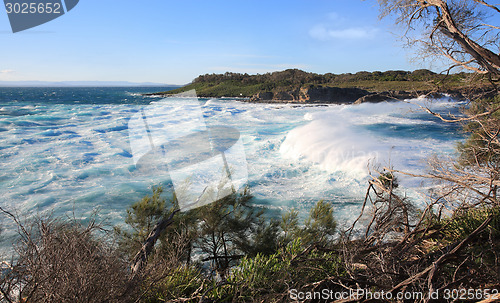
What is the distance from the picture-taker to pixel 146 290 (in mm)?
2328

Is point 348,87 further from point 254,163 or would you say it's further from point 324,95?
point 254,163

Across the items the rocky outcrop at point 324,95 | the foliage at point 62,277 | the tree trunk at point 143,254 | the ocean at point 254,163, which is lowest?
the ocean at point 254,163

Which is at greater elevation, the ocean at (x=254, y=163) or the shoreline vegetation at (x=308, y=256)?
the shoreline vegetation at (x=308, y=256)

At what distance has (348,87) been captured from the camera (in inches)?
2035

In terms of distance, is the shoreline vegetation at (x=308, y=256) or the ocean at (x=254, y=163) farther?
the ocean at (x=254, y=163)

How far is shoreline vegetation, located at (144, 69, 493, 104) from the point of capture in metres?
4.42

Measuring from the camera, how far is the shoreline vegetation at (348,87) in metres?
4.42

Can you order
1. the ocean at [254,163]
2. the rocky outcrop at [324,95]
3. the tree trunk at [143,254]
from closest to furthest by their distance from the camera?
the tree trunk at [143,254] < the ocean at [254,163] < the rocky outcrop at [324,95]

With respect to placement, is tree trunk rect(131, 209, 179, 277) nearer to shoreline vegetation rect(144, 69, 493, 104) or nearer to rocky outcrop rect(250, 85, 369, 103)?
shoreline vegetation rect(144, 69, 493, 104)

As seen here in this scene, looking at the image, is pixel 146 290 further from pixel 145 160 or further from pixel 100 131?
pixel 100 131

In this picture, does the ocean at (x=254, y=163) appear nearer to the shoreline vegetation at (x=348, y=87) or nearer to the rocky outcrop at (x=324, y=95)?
the shoreline vegetation at (x=348, y=87)

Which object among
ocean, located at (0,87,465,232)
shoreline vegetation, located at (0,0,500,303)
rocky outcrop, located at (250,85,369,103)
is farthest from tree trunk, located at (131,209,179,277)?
rocky outcrop, located at (250,85,369,103)

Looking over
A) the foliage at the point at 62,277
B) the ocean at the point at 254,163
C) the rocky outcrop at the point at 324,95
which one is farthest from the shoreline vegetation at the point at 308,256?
the rocky outcrop at the point at 324,95

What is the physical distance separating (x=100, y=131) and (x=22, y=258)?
20769 millimetres
